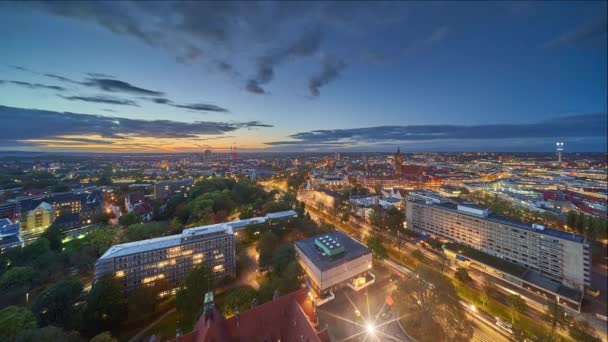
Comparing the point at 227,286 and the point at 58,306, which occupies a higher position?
the point at 58,306

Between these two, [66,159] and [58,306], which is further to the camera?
[66,159]

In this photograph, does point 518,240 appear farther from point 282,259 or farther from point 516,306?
point 282,259

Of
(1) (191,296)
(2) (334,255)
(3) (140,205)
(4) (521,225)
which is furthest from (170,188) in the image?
(4) (521,225)

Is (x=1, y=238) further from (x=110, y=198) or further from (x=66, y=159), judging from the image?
(x=110, y=198)

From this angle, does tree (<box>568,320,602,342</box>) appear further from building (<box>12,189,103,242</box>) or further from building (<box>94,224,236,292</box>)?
building (<box>12,189,103,242</box>)

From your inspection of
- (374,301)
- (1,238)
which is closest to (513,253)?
(374,301)

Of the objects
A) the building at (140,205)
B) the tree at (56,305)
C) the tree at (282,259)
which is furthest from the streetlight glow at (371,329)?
the building at (140,205)

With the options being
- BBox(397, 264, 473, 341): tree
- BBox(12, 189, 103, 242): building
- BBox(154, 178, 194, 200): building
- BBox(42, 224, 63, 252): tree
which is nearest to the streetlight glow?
BBox(397, 264, 473, 341): tree
